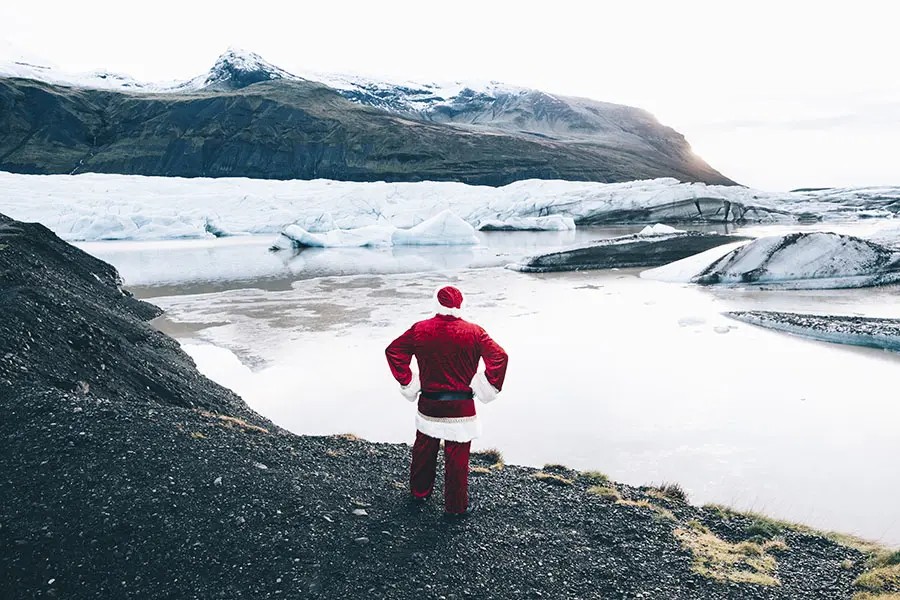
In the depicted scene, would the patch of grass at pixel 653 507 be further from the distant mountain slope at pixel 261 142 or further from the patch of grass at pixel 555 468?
the distant mountain slope at pixel 261 142

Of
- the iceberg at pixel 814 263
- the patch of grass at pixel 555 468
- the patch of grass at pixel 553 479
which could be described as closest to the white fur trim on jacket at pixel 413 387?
the patch of grass at pixel 553 479

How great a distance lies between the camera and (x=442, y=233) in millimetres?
37750

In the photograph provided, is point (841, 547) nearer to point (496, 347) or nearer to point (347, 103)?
point (496, 347)

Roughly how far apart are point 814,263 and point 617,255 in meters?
7.74

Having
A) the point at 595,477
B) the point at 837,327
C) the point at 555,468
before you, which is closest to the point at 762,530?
the point at 595,477

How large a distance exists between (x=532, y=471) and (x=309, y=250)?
3251 centimetres

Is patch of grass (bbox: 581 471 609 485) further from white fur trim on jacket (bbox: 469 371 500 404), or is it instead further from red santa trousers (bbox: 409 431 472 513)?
white fur trim on jacket (bbox: 469 371 500 404)

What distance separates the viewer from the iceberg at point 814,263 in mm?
18328

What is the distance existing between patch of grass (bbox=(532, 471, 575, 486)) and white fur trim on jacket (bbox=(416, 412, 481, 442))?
4.91 feet

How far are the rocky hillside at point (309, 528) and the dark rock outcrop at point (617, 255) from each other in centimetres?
1836

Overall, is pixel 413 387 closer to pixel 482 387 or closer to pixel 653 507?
pixel 482 387

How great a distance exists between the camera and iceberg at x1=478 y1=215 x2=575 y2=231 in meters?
46.3

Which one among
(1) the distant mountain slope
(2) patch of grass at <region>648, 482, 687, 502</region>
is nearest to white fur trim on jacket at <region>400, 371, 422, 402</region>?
(2) patch of grass at <region>648, 482, 687, 502</region>

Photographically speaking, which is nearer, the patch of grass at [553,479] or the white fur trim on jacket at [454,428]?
the white fur trim on jacket at [454,428]
